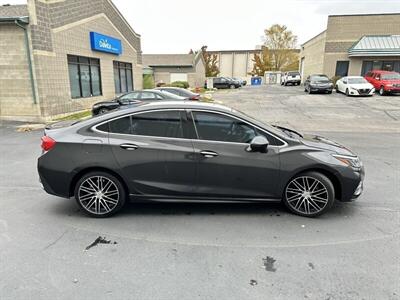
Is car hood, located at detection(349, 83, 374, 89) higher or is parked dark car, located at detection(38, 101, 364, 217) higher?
car hood, located at detection(349, 83, 374, 89)

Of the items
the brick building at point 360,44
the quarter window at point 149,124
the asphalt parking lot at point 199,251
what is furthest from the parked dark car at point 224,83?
the quarter window at point 149,124

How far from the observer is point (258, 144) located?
3.73 meters

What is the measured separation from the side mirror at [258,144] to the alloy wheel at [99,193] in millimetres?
1936

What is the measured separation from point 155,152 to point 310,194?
7.25 feet

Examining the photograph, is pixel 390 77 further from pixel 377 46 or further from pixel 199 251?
pixel 199 251

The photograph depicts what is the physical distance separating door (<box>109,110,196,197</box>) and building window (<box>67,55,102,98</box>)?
12.2 meters

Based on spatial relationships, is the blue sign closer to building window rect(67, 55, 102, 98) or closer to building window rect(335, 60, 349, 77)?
building window rect(67, 55, 102, 98)

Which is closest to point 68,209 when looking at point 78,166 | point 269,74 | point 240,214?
point 78,166

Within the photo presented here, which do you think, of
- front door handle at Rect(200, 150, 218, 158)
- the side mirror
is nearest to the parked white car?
the side mirror

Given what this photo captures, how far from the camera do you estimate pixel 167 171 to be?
12.8 ft

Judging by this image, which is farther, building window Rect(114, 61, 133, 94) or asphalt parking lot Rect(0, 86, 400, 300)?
building window Rect(114, 61, 133, 94)

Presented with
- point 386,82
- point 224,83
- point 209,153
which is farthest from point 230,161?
point 224,83

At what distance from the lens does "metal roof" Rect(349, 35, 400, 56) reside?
87.4 feet

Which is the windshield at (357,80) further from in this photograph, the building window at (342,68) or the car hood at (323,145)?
the car hood at (323,145)
